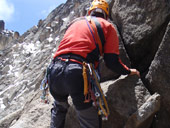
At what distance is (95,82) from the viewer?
2760mm

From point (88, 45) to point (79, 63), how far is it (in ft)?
0.94

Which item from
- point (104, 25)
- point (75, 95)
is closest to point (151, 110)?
point (75, 95)

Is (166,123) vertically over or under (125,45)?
under

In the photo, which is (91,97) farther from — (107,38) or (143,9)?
(143,9)

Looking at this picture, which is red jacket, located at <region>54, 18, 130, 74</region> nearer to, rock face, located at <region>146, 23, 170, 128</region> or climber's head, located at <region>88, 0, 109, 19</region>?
climber's head, located at <region>88, 0, 109, 19</region>

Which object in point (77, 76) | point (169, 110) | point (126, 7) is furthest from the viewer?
point (126, 7)

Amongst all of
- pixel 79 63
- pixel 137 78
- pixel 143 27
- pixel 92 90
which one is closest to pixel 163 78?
pixel 137 78

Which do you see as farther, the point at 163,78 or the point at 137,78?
the point at 137,78

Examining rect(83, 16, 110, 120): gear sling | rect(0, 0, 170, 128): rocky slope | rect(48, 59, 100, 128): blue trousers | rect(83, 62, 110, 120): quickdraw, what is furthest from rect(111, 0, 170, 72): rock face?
rect(48, 59, 100, 128): blue trousers

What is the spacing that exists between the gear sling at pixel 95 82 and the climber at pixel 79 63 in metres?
0.02

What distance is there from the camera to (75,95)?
2.62 m

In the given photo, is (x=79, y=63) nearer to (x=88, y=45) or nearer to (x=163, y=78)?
(x=88, y=45)

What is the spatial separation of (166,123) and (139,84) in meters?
0.75

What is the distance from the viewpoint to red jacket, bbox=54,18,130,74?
2764 mm
